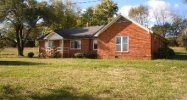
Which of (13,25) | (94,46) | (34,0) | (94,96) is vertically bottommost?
(94,96)

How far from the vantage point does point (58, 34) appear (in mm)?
35438

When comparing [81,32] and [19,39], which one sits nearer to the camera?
[81,32]

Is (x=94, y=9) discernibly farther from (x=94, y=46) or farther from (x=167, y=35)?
(x=94, y=46)

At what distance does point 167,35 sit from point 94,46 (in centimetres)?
4057

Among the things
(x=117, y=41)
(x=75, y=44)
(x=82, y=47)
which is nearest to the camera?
(x=117, y=41)

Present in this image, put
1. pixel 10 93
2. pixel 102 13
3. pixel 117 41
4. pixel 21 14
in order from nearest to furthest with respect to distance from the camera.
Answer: pixel 10 93 → pixel 117 41 → pixel 21 14 → pixel 102 13

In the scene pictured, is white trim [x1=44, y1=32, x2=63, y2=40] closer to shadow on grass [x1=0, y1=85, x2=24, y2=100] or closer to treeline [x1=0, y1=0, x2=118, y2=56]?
treeline [x1=0, y1=0, x2=118, y2=56]

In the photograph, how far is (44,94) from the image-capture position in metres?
10.4

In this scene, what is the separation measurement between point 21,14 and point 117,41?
56.1 ft

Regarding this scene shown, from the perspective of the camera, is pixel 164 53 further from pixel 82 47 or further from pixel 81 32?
pixel 81 32

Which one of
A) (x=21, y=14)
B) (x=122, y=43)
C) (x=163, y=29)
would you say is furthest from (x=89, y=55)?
(x=163, y=29)

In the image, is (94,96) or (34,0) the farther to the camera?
(34,0)

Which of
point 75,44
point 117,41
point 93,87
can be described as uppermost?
point 117,41

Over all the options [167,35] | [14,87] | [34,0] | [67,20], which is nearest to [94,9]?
[67,20]
